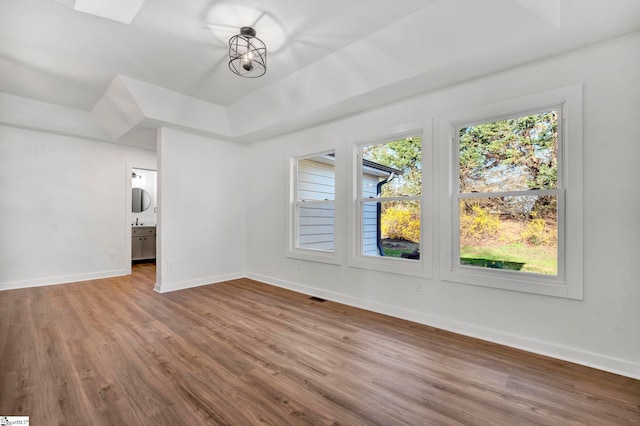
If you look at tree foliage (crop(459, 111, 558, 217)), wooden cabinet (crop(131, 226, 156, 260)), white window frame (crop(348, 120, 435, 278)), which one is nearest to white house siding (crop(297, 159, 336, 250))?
white window frame (crop(348, 120, 435, 278))

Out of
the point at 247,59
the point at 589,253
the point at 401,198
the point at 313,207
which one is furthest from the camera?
the point at 313,207

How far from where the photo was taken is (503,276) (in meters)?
2.74

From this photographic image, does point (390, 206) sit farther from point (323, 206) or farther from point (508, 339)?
point (508, 339)

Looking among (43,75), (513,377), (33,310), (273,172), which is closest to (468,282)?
(513,377)

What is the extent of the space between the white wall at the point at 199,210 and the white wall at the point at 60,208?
1.86 metres

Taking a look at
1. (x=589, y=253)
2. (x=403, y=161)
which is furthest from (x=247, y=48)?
(x=589, y=253)

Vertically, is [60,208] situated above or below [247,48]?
below

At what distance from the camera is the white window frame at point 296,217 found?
4.07m

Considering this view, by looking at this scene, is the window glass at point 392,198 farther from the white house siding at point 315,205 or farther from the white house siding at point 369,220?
the white house siding at point 315,205

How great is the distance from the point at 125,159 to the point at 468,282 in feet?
20.5

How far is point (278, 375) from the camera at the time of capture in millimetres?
2143

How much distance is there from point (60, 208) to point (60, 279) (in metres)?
1.20

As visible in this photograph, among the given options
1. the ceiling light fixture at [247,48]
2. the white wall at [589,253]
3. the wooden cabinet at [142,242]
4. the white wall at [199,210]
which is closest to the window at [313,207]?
the white wall at [199,210]

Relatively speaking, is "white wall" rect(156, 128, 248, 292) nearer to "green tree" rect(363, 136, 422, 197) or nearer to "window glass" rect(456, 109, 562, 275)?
"green tree" rect(363, 136, 422, 197)
